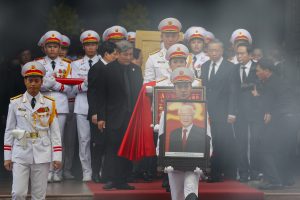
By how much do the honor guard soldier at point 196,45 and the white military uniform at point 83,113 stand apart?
1028 millimetres

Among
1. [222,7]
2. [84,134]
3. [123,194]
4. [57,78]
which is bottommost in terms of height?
[123,194]

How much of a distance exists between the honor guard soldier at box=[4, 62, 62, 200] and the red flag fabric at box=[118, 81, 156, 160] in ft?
5.19

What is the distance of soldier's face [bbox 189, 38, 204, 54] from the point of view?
907 centimetres

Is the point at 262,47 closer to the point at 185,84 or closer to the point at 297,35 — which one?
the point at 297,35

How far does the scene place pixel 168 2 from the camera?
8.02 metres

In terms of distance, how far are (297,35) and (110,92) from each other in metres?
1.96

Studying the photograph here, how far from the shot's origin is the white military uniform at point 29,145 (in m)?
6.66

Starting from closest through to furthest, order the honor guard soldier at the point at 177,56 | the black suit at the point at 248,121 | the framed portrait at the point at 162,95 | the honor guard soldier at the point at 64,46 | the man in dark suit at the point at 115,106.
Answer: the framed portrait at the point at 162,95, the honor guard soldier at the point at 177,56, the man in dark suit at the point at 115,106, the black suit at the point at 248,121, the honor guard soldier at the point at 64,46

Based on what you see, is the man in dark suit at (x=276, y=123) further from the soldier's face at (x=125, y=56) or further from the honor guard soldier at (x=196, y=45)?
the soldier's face at (x=125, y=56)

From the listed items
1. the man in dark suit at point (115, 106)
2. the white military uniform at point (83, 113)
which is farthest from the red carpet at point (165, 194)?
the white military uniform at point (83, 113)

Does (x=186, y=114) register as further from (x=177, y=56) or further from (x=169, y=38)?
(x=169, y=38)

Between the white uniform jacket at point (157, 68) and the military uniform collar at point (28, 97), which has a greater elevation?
the white uniform jacket at point (157, 68)

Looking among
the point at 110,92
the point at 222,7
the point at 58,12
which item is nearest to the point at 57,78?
the point at 110,92

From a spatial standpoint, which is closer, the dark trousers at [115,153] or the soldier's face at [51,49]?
the dark trousers at [115,153]
